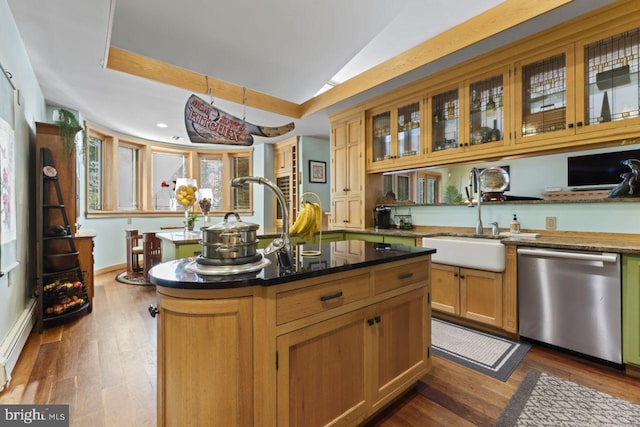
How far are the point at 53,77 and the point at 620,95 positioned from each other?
514 centimetres

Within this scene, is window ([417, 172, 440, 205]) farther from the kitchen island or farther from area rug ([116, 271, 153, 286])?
area rug ([116, 271, 153, 286])

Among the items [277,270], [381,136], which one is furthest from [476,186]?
[277,270]

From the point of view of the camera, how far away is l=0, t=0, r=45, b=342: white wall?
2106mm

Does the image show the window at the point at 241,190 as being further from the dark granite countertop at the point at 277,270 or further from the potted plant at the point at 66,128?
the dark granite countertop at the point at 277,270

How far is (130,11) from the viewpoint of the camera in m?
2.12

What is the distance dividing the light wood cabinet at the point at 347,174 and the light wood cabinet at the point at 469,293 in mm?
1388

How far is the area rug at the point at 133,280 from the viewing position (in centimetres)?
447

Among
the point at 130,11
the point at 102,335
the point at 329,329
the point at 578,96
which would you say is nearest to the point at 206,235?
the point at 329,329

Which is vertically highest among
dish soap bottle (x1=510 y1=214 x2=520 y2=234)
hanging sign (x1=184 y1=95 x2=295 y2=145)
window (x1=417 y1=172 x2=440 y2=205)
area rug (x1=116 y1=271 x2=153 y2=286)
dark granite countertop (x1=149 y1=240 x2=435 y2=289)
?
hanging sign (x1=184 y1=95 x2=295 y2=145)

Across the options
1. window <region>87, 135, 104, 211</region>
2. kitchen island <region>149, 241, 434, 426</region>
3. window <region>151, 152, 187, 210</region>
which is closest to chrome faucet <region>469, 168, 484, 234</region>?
kitchen island <region>149, 241, 434, 426</region>

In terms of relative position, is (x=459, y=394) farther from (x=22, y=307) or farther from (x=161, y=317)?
(x=22, y=307)

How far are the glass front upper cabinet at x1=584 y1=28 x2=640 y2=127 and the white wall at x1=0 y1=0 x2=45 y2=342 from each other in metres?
4.25

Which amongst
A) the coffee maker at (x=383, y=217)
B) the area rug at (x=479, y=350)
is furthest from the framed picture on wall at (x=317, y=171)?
the area rug at (x=479, y=350)

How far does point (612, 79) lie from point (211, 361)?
3232 millimetres
